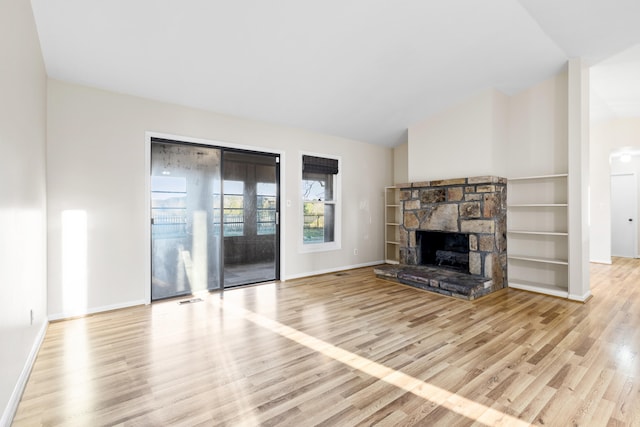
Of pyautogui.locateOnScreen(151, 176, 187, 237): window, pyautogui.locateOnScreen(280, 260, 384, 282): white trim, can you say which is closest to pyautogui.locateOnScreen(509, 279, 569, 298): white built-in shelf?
pyautogui.locateOnScreen(280, 260, 384, 282): white trim

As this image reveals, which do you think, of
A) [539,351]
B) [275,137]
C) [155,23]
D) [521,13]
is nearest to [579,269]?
[539,351]

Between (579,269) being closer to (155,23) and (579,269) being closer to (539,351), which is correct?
(539,351)

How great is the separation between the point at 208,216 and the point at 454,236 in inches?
152

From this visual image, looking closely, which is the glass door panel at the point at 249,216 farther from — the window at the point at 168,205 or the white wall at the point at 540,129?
the white wall at the point at 540,129

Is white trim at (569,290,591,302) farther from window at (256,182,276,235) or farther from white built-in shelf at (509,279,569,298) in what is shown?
window at (256,182,276,235)

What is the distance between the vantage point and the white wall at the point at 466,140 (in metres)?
4.56

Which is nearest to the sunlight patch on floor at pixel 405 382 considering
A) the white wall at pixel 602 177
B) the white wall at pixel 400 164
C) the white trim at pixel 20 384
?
the white trim at pixel 20 384

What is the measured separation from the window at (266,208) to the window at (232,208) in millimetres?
272

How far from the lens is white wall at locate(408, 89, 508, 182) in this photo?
4559 mm

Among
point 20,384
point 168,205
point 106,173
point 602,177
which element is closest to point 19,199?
point 20,384

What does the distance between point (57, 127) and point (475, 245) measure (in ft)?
17.6

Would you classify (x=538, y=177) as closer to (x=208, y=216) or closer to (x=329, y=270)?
(x=329, y=270)

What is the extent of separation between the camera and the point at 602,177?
639 cm

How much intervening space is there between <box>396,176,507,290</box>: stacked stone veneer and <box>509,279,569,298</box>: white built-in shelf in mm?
159
